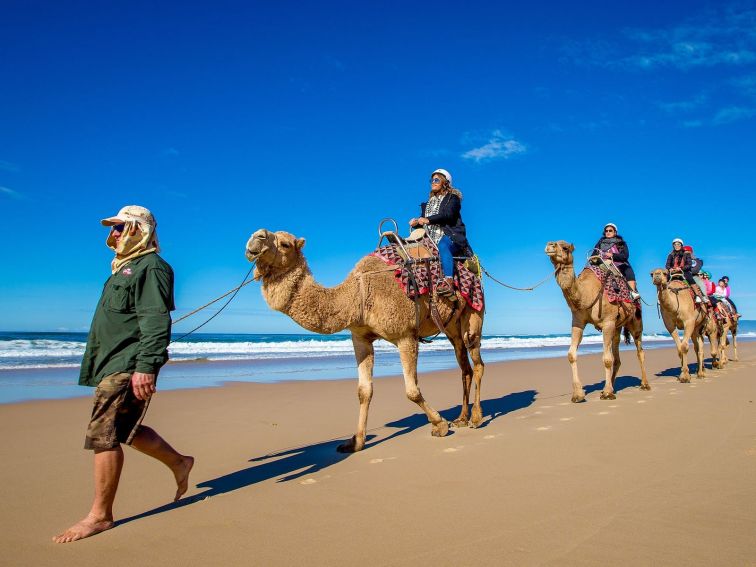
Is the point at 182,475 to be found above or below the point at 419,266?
below

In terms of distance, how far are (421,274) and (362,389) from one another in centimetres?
160

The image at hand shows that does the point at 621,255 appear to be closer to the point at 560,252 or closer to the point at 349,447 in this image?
the point at 560,252

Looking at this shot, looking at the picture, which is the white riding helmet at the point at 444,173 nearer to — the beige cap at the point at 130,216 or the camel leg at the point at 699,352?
the beige cap at the point at 130,216

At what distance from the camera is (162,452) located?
4.27 meters

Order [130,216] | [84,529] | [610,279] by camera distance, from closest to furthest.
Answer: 1. [84,529]
2. [130,216]
3. [610,279]

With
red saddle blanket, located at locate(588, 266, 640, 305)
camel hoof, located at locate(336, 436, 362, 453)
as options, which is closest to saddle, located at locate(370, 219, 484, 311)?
camel hoof, located at locate(336, 436, 362, 453)

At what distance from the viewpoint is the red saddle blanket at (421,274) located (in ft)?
22.2

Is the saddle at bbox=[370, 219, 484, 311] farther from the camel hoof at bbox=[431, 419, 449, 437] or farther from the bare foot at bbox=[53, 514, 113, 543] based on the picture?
the bare foot at bbox=[53, 514, 113, 543]

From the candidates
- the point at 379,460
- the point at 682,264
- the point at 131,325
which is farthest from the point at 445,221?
the point at 682,264

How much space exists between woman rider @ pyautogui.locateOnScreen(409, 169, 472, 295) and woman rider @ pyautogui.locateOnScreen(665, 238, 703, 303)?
895 centimetres

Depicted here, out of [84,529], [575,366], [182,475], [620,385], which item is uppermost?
[575,366]

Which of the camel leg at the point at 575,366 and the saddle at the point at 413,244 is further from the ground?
the saddle at the point at 413,244

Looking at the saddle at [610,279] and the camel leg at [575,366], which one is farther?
the saddle at [610,279]

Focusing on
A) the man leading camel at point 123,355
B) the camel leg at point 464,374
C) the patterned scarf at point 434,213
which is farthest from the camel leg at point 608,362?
the man leading camel at point 123,355
